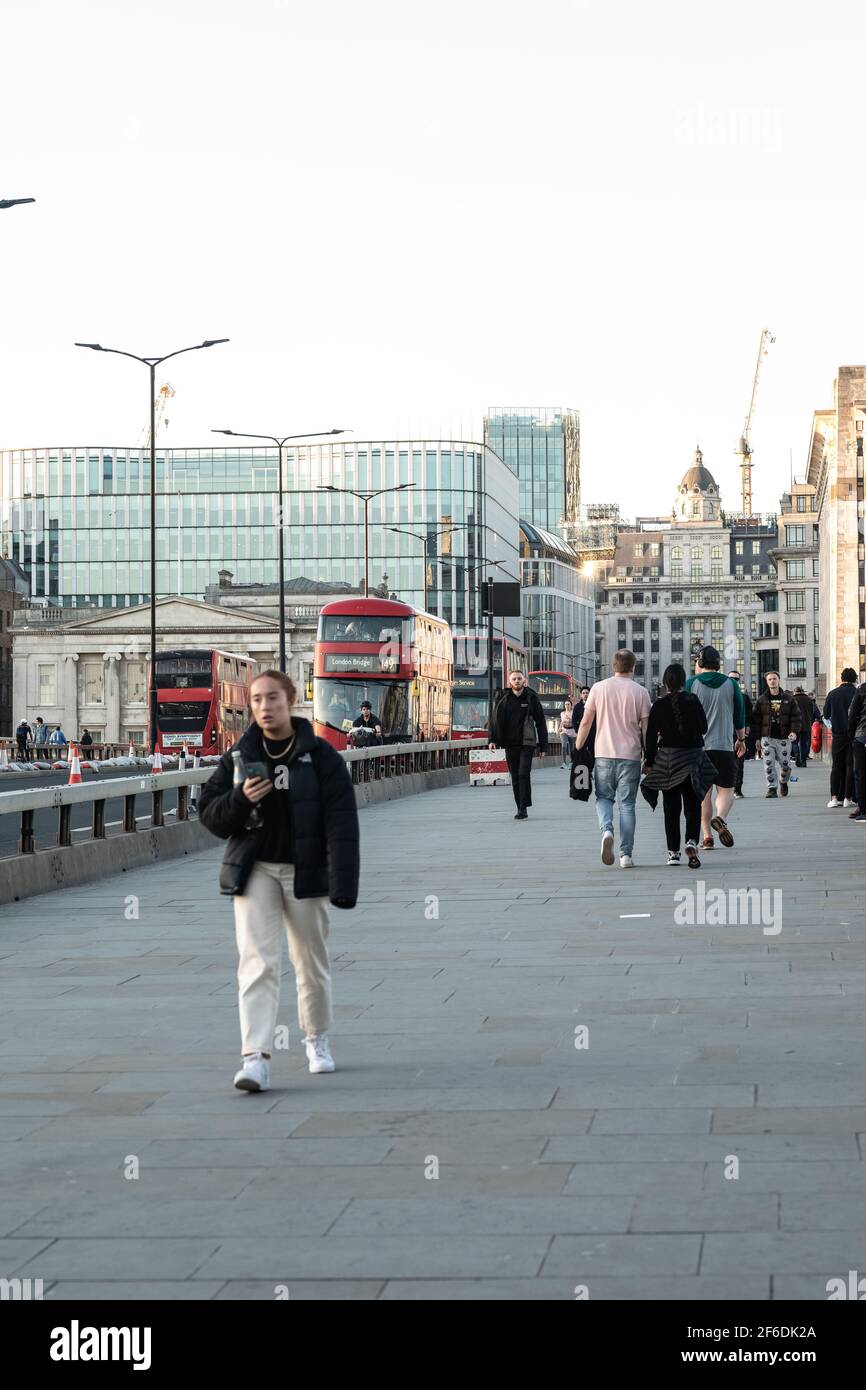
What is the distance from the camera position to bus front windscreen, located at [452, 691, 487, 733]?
66.3m

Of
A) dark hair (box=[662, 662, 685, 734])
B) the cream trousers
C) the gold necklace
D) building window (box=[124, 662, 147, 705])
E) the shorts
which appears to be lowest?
the cream trousers

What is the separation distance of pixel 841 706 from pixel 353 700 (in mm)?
19567

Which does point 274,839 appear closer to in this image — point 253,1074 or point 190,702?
point 253,1074

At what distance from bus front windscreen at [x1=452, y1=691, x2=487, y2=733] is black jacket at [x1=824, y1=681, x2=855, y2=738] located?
4175 cm

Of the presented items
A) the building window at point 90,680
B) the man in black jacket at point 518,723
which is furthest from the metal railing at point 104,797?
the building window at point 90,680

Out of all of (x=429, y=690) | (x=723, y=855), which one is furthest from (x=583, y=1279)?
A: (x=429, y=690)

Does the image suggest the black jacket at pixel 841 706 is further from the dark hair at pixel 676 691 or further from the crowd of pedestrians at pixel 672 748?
the dark hair at pixel 676 691

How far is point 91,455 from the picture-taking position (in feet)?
440

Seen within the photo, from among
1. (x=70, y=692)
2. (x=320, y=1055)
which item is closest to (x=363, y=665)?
(x=320, y=1055)

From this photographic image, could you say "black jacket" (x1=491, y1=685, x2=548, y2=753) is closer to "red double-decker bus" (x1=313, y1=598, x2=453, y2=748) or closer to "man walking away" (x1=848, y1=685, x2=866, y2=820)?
"man walking away" (x1=848, y1=685, x2=866, y2=820)

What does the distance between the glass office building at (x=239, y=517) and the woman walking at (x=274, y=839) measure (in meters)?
119

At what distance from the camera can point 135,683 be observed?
369ft

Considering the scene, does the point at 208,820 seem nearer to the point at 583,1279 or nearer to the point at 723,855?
the point at 583,1279

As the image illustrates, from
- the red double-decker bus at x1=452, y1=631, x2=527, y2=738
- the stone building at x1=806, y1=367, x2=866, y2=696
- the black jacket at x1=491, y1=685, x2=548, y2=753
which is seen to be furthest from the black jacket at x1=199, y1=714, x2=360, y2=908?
the stone building at x1=806, y1=367, x2=866, y2=696
